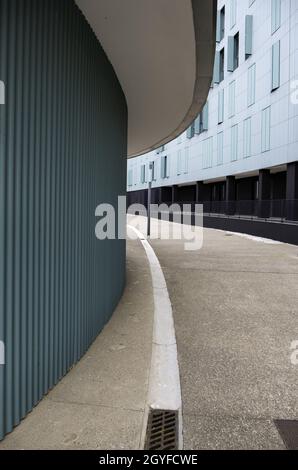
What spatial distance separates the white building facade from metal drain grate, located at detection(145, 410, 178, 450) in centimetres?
1606

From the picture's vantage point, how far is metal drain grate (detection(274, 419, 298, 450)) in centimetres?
288

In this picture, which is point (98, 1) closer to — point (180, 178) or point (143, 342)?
point (143, 342)

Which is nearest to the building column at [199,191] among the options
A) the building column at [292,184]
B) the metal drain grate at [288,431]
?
the building column at [292,184]

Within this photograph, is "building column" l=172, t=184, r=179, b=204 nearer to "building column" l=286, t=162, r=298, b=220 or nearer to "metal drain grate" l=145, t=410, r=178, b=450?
"building column" l=286, t=162, r=298, b=220

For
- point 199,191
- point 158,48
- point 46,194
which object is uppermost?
point 158,48

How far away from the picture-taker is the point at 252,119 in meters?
26.2

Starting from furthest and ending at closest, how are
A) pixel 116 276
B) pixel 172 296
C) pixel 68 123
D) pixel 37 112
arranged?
pixel 172 296 → pixel 116 276 → pixel 68 123 → pixel 37 112

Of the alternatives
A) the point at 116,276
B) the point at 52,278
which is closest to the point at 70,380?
the point at 52,278

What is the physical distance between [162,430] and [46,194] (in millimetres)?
2139

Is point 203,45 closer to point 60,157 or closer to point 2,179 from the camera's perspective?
point 60,157

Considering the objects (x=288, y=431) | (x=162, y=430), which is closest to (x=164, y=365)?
(x=162, y=430)

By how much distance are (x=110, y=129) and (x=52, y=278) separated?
9.60 feet

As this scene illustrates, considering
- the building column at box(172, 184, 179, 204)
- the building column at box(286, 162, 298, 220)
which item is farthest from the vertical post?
the building column at box(286, 162, 298, 220)

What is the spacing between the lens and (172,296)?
762 centimetres
